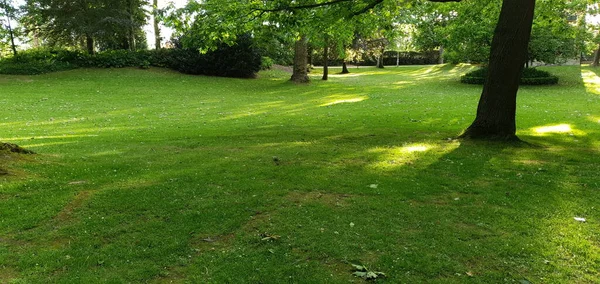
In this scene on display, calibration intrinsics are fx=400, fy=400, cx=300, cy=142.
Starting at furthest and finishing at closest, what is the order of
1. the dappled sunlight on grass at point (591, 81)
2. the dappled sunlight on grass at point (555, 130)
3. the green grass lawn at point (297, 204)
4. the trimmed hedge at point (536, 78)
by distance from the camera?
the trimmed hedge at point (536, 78) → the dappled sunlight on grass at point (591, 81) → the dappled sunlight on grass at point (555, 130) → the green grass lawn at point (297, 204)

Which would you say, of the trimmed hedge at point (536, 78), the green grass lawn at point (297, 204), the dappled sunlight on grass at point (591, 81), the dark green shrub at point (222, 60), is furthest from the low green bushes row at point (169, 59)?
the dappled sunlight on grass at point (591, 81)

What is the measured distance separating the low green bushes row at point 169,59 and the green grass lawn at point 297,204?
692 inches

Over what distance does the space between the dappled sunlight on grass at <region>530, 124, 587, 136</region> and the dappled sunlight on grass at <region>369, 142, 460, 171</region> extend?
10.7 ft

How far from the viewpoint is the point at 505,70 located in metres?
8.41

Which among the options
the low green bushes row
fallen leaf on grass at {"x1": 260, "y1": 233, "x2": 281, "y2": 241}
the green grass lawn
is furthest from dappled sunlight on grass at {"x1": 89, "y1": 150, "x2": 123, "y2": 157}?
the low green bushes row

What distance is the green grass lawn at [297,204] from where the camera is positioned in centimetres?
375

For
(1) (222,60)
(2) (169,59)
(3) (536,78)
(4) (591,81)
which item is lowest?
(4) (591,81)

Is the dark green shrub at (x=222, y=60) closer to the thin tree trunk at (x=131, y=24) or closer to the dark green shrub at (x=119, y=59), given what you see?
the dark green shrub at (x=119, y=59)

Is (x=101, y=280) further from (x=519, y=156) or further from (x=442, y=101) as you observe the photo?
(x=442, y=101)

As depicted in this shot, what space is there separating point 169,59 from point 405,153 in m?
25.5

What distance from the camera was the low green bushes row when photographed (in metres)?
27.6

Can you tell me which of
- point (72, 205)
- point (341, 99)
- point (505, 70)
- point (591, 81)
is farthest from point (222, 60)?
point (72, 205)

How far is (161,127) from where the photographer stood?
11867 millimetres

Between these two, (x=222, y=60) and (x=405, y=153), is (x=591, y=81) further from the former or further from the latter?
(x=222, y=60)
